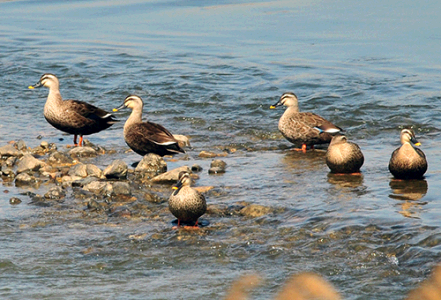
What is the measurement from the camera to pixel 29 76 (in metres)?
18.9

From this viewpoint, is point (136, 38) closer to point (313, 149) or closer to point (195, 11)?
point (195, 11)

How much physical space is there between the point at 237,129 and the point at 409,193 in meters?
5.52

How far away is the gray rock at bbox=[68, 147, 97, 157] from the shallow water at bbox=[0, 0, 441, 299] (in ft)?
0.86

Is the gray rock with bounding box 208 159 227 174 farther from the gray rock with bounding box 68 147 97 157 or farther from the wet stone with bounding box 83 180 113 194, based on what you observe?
the gray rock with bounding box 68 147 97 157

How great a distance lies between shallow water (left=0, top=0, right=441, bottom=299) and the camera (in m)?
6.83

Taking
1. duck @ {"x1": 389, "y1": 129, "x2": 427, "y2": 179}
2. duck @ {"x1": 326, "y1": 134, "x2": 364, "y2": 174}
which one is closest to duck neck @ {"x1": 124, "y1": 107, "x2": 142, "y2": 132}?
duck @ {"x1": 326, "y1": 134, "x2": 364, "y2": 174}

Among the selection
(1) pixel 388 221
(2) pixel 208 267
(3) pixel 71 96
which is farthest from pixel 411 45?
(2) pixel 208 267

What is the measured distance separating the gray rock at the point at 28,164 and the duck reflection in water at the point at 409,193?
5.39 meters

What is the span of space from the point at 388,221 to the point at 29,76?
13486mm

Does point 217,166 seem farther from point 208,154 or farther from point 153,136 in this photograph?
point 153,136

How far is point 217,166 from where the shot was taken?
11.0 m

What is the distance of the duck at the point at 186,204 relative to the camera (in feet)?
26.3

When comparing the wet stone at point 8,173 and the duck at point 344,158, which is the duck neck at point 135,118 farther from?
the duck at point 344,158

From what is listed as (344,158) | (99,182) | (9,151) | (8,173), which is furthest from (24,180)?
(344,158)
